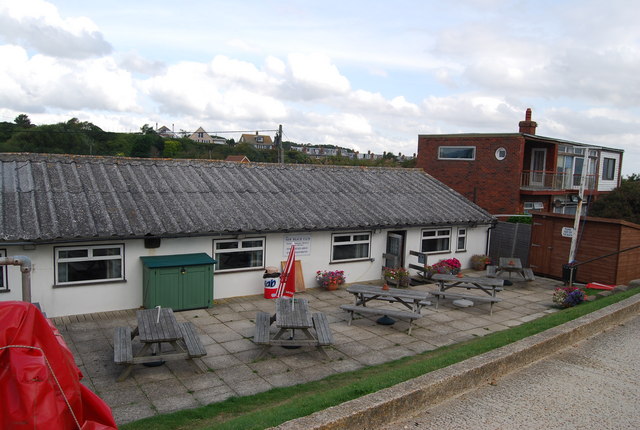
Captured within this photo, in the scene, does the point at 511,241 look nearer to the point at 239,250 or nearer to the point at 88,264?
the point at 239,250

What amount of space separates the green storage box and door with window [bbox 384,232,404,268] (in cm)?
674

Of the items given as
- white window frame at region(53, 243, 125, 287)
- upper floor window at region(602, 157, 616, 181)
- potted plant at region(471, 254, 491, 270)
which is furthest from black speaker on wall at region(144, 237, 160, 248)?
upper floor window at region(602, 157, 616, 181)

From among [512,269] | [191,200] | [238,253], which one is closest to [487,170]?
[512,269]

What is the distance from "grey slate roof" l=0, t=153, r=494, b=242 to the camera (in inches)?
486

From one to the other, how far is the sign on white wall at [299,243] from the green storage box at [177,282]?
2786 millimetres

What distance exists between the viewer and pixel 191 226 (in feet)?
44.3

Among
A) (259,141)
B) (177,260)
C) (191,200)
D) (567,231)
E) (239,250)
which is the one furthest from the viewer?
(259,141)

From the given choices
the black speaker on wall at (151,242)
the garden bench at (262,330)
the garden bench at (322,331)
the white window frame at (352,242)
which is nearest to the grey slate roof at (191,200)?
the black speaker on wall at (151,242)

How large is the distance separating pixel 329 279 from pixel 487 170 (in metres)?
17.2

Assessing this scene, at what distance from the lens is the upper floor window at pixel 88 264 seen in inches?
474

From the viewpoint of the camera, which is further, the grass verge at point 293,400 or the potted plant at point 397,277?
the potted plant at point 397,277

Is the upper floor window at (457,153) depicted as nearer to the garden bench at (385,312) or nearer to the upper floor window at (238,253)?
the upper floor window at (238,253)

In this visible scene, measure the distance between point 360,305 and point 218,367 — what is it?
185 inches

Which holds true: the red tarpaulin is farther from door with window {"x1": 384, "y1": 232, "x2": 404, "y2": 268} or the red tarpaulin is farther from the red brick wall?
the red brick wall
